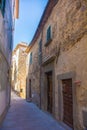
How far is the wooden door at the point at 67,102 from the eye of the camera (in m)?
5.24

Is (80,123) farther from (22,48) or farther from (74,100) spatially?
(22,48)

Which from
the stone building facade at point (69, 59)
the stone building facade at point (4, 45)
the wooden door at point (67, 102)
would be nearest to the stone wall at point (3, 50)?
the stone building facade at point (4, 45)

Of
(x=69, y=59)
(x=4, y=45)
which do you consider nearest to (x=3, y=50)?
(x=4, y=45)

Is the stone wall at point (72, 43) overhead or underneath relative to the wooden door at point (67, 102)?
overhead

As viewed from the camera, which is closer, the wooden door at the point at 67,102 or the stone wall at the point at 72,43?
the stone wall at the point at 72,43

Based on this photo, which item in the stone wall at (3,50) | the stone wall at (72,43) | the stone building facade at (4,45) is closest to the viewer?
the stone wall at (72,43)

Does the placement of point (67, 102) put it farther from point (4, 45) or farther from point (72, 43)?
point (4, 45)

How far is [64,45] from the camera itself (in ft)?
18.8

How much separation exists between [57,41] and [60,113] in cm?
285

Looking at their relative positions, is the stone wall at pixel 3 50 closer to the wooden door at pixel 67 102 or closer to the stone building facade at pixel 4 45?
the stone building facade at pixel 4 45

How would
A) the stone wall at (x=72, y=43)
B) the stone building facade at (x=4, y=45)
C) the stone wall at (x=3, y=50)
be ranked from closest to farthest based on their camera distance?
the stone wall at (x=72, y=43) < the stone building facade at (x=4, y=45) < the stone wall at (x=3, y=50)

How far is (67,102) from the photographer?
5.54 m

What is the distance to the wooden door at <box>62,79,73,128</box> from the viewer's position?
5240 millimetres

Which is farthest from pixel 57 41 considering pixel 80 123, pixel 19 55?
pixel 19 55
